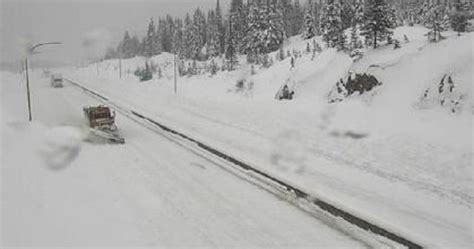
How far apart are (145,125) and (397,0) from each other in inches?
5007

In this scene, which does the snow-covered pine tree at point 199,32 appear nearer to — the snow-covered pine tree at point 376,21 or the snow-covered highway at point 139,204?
the snow-covered pine tree at point 376,21

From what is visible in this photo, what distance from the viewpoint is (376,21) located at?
89.9 feet

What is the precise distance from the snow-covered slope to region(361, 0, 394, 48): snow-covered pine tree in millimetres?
1675

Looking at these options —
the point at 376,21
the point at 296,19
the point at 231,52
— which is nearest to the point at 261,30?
the point at 231,52

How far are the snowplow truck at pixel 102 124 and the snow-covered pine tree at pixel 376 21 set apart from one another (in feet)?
57.6

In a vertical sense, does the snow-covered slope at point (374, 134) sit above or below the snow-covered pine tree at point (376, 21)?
below

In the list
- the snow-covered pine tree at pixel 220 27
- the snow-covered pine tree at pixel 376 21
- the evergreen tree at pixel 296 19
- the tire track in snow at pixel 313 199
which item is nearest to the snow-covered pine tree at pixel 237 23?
the snow-covered pine tree at pixel 220 27

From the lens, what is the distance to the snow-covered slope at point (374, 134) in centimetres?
1153

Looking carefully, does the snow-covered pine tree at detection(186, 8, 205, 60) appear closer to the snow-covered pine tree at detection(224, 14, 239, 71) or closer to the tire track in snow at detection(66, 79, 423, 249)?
the snow-covered pine tree at detection(224, 14, 239, 71)

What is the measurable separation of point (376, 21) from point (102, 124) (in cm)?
1853

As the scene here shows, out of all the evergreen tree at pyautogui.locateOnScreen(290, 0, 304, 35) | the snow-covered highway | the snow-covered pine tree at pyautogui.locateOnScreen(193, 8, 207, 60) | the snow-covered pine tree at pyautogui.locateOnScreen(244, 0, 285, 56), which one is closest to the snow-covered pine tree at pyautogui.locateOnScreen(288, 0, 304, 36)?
the evergreen tree at pyautogui.locateOnScreen(290, 0, 304, 35)

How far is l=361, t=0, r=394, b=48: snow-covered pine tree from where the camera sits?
27.1 metres

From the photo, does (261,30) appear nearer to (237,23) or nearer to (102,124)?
(237,23)

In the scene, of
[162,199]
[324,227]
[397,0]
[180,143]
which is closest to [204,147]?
[180,143]
